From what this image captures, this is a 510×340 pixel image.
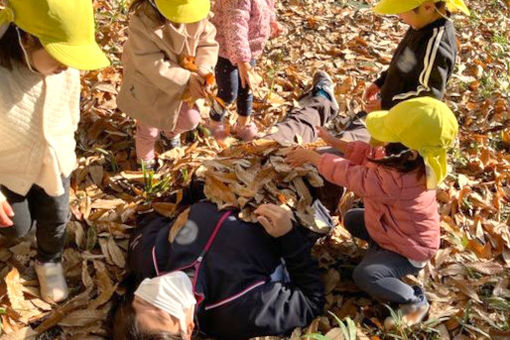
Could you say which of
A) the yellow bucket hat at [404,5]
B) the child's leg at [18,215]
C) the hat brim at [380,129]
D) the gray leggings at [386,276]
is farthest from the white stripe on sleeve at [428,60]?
the child's leg at [18,215]

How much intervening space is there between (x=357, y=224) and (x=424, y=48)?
3.91 feet

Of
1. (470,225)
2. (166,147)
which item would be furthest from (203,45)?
(470,225)

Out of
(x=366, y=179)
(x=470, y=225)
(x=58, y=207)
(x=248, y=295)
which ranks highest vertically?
(x=366, y=179)

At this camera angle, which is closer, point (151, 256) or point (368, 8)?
point (151, 256)

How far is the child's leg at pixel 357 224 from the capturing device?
3023mm

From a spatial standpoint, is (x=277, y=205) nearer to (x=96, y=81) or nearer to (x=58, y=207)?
(x=58, y=207)

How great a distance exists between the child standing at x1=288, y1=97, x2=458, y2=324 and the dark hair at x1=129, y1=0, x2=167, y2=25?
50.2 inches

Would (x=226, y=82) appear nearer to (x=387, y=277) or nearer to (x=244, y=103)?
(x=244, y=103)

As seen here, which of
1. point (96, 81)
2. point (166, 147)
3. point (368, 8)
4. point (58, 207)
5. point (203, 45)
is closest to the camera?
point (58, 207)

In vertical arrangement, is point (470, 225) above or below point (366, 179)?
below

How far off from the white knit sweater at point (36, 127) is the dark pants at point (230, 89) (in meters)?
1.52

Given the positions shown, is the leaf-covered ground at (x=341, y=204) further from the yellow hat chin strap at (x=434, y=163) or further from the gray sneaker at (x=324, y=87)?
the yellow hat chin strap at (x=434, y=163)

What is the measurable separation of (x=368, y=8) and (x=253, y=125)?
2706 millimetres

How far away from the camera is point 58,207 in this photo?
8.55 ft
